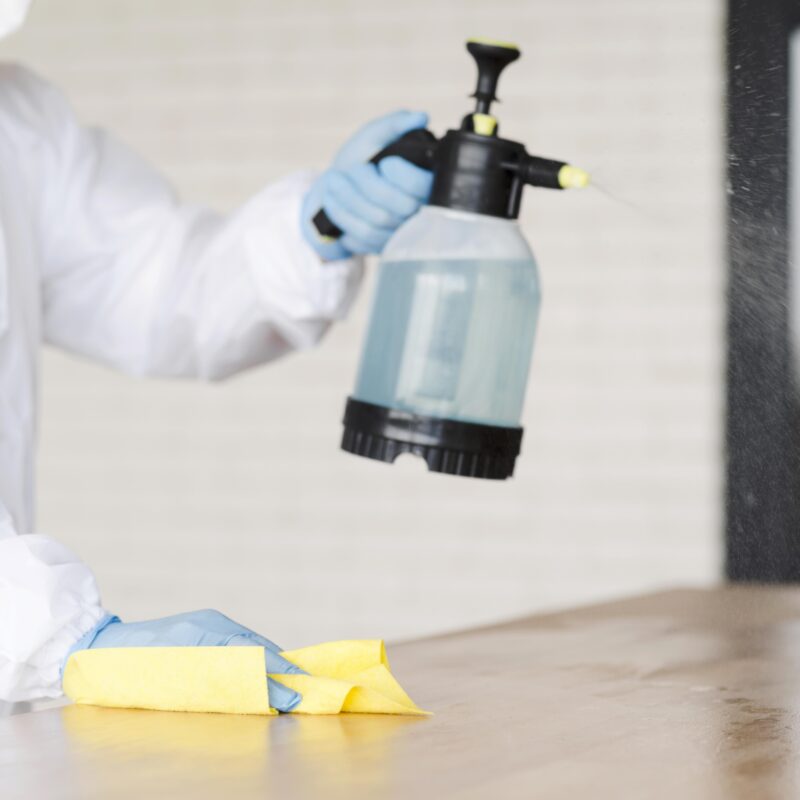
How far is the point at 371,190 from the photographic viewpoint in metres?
1.27

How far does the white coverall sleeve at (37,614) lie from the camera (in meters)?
1.01

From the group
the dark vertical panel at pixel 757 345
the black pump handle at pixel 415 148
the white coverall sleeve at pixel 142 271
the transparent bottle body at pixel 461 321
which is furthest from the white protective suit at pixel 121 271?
the dark vertical panel at pixel 757 345

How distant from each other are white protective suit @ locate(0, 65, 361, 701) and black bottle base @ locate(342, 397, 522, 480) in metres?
0.41

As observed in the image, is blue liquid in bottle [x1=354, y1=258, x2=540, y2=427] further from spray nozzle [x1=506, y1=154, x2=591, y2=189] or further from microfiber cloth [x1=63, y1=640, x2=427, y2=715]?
microfiber cloth [x1=63, y1=640, x2=427, y2=715]

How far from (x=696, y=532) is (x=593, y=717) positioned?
2.15m

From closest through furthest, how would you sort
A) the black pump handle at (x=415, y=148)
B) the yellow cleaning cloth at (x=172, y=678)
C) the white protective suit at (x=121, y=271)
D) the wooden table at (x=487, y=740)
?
the wooden table at (x=487, y=740), the yellow cleaning cloth at (x=172, y=678), the black pump handle at (x=415, y=148), the white protective suit at (x=121, y=271)

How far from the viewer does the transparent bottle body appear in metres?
1.11

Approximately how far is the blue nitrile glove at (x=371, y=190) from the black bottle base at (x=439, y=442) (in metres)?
0.22

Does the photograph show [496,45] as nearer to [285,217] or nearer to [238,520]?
[285,217]

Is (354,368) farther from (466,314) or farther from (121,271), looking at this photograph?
(466,314)

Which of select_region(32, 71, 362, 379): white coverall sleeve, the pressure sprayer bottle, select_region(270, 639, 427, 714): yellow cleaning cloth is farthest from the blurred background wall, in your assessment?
select_region(270, 639, 427, 714): yellow cleaning cloth

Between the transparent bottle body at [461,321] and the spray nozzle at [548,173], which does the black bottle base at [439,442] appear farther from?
the spray nozzle at [548,173]

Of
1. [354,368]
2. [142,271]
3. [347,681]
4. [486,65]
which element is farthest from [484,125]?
[354,368]

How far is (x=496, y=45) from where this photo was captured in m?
1.11
